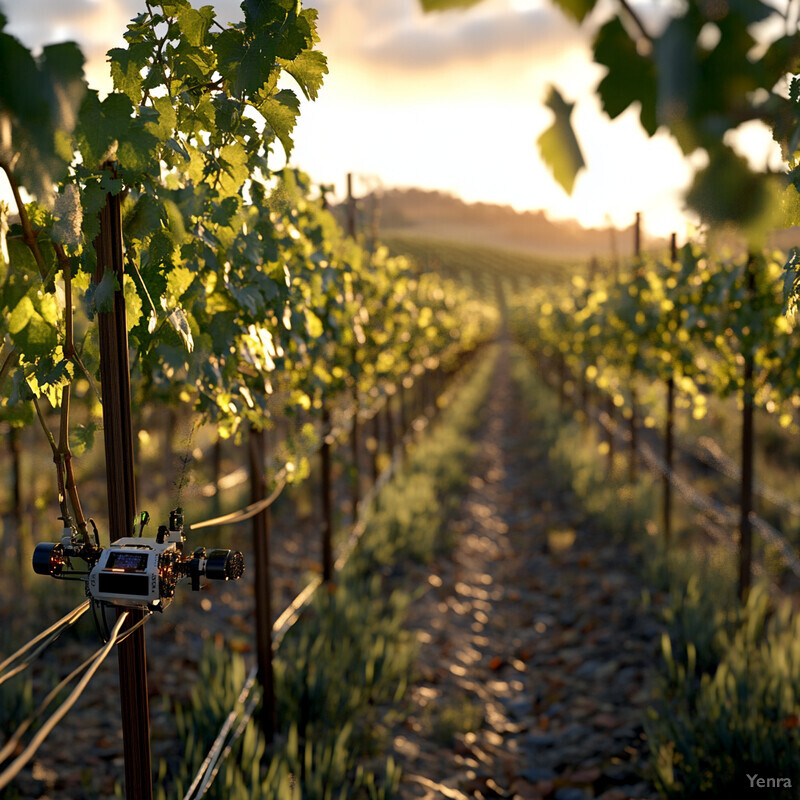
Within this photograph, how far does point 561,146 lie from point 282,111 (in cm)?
135

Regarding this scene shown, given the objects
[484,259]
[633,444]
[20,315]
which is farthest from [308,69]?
[484,259]

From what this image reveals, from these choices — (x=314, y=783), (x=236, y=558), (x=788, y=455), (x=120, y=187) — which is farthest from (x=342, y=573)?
(x=788, y=455)

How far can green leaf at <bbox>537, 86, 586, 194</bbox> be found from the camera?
0.52m

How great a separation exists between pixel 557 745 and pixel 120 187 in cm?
342

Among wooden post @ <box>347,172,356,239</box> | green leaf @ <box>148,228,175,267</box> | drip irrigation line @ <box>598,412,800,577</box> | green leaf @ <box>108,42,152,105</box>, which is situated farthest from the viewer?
wooden post @ <box>347,172,356,239</box>

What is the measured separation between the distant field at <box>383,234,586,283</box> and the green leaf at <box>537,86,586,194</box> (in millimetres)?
93716

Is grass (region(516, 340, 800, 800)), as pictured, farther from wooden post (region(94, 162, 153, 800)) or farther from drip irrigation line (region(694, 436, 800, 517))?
drip irrigation line (region(694, 436, 800, 517))

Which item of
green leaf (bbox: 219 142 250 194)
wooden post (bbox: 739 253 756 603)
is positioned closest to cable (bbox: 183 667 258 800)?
green leaf (bbox: 219 142 250 194)

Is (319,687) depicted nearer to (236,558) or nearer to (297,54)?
(236,558)

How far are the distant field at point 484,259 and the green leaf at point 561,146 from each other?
9372 cm

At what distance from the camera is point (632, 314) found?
6453 millimetres

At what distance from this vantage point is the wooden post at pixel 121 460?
5.36 ft

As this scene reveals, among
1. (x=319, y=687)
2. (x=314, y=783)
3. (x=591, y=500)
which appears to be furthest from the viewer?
(x=591, y=500)

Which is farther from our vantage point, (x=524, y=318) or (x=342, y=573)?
(x=524, y=318)
